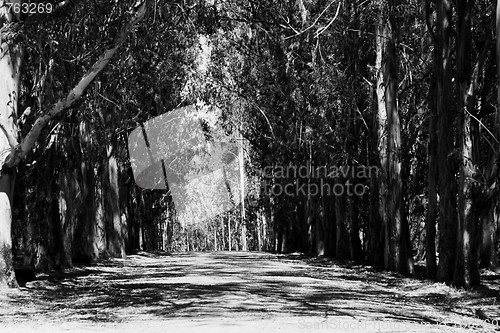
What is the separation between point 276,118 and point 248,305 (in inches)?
948

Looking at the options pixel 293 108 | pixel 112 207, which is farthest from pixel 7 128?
pixel 293 108

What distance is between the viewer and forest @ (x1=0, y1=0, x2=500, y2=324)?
15859 mm

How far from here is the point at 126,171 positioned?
3734 cm

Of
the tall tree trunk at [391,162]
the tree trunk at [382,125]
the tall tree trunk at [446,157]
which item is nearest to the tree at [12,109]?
the tall tree trunk at [446,157]

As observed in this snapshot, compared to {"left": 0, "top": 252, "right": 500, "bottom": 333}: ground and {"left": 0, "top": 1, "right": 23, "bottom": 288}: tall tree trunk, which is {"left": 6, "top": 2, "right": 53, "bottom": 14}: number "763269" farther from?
{"left": 0, "top": 252, "right": 500, "bottom": 333}: ground

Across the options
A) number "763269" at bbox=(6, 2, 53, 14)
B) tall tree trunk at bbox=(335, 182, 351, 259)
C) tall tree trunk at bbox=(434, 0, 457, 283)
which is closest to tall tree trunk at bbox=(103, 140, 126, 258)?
tall tree trunk at bbox=(335, 182, 351, 259)

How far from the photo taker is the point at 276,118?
36.1 meters

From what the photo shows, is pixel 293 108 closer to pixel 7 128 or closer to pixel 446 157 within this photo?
pixel 446 157

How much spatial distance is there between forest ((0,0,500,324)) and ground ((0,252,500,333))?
1.13 m

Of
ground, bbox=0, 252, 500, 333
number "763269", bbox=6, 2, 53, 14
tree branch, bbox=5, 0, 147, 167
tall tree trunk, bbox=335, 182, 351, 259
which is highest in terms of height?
number "763269", bbox=6, 2, 53, 14

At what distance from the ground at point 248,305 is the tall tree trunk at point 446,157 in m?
0.67

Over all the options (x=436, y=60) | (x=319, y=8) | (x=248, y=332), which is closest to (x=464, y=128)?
(x=436, y=60)

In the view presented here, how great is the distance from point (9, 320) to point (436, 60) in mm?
9801

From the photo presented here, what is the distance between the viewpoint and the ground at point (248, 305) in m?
10.1
